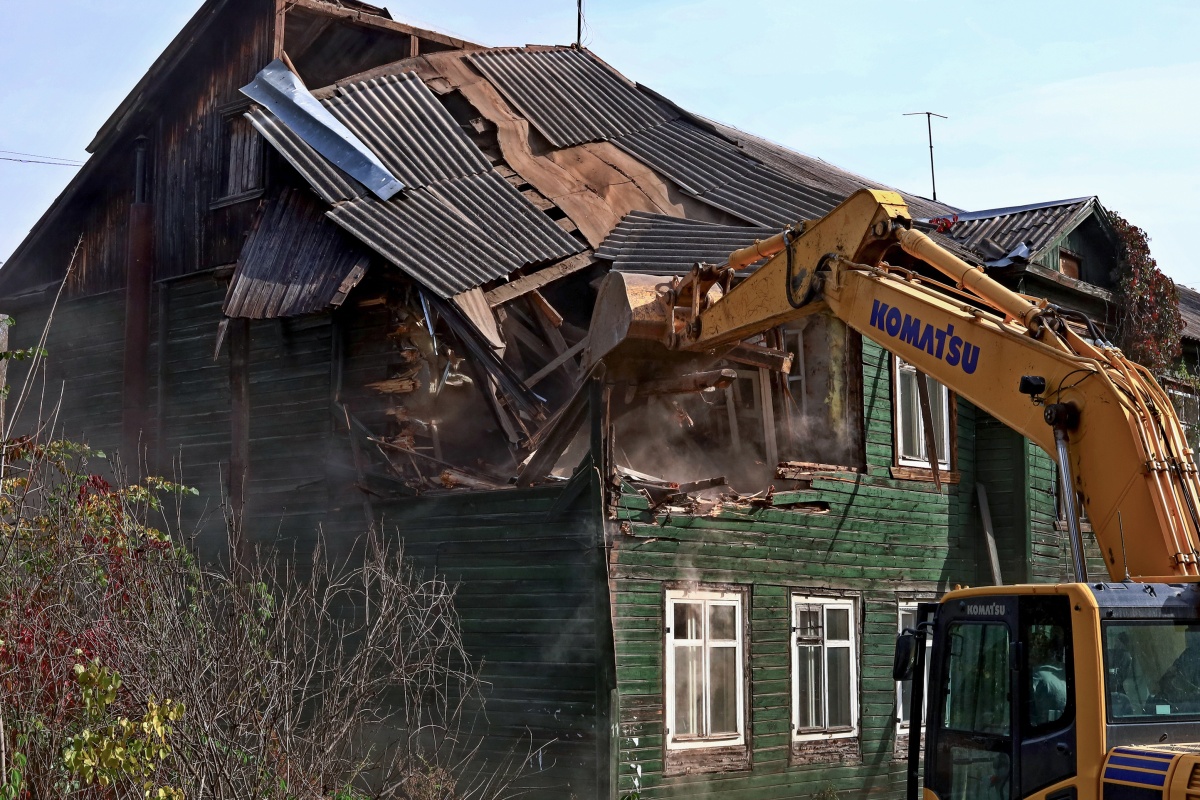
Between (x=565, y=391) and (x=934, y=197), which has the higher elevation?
(x=934, y=197)

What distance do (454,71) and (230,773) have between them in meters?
10.8

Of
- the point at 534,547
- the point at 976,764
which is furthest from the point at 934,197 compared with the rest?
the point at 976,764

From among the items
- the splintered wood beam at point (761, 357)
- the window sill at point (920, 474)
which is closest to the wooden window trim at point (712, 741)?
the splintered wood beam at point (761, 357)

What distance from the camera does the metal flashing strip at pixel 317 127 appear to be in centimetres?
1358

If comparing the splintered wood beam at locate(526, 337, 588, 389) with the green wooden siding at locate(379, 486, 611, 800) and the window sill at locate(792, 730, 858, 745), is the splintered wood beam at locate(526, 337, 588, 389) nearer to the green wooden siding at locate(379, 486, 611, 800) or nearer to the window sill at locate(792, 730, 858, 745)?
the green wooden siding at locate(379, 486, 611, 800)

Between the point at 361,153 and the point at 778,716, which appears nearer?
the point at 778,716

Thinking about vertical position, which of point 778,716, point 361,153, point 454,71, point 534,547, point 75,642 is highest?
point 454,71

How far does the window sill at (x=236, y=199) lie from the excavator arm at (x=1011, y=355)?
6.70 m

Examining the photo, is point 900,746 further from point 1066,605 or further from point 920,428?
point 1066,605

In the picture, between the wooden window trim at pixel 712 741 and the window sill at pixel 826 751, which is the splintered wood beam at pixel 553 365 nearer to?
the wooden window trim at pixel 712 741

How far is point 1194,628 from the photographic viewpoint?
5895 millimetres

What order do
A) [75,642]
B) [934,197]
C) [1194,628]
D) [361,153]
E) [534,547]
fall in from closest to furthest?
[1194,628] → [75,642] → [534,547] → [361,153] → [934,197]

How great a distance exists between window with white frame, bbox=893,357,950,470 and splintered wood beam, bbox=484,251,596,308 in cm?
396

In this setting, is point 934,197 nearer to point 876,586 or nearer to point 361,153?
point 876,586
